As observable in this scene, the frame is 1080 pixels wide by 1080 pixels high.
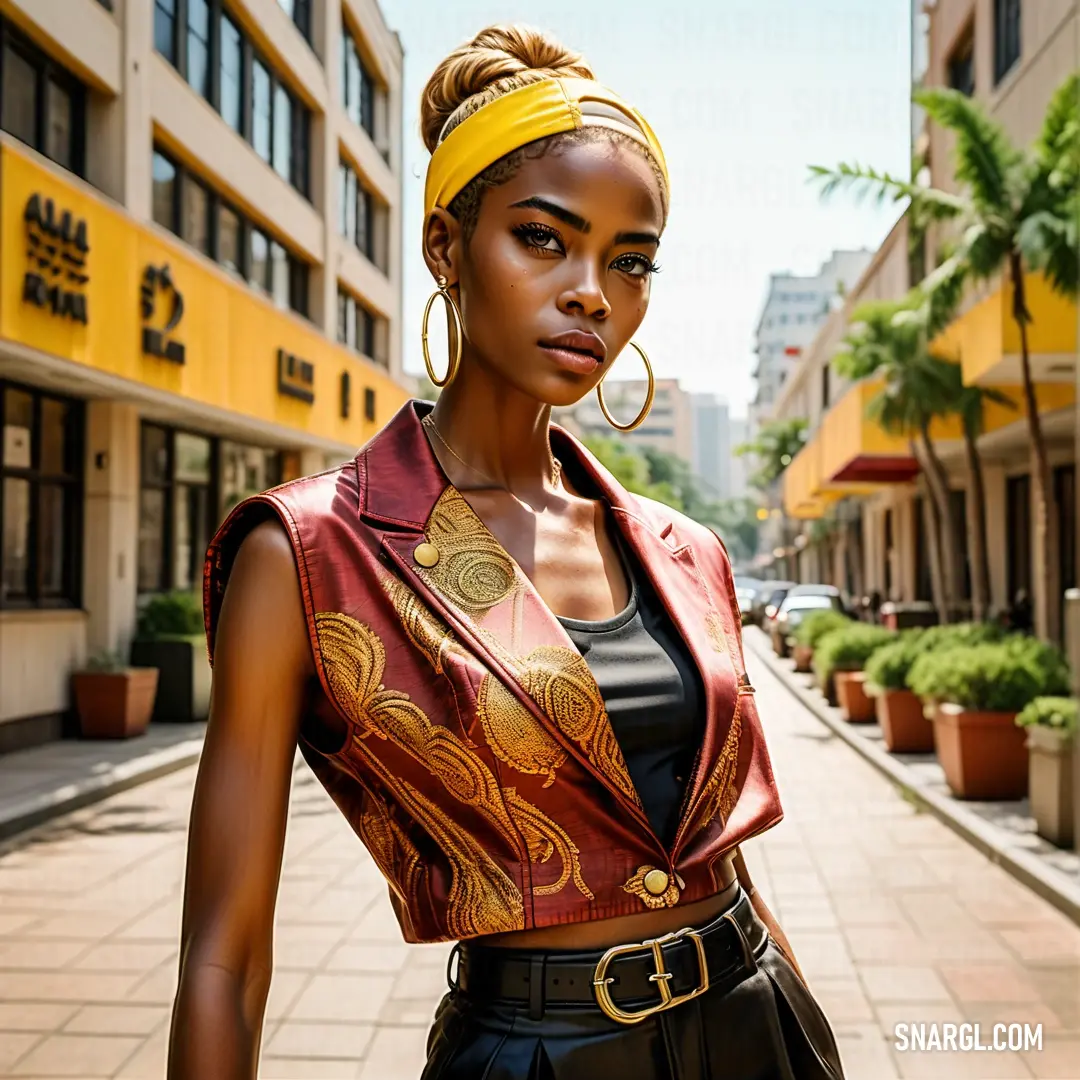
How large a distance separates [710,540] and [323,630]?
79cm

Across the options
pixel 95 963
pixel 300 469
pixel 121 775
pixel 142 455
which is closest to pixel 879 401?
pixel 300 469

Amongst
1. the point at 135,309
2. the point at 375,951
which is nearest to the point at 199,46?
the point at 135,309

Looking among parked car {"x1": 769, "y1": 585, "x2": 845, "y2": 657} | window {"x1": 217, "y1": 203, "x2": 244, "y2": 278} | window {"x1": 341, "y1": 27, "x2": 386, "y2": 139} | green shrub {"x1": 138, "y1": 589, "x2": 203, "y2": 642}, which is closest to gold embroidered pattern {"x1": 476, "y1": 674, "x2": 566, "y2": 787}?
green shrub {"x1": 138, "y1": 589, "x2": 203, "y2": 642}

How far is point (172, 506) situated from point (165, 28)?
5645 mm

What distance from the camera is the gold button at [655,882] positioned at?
1480 mm

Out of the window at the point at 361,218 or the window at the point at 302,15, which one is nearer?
the window at the point at 302,15

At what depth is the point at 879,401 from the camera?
20359 mm

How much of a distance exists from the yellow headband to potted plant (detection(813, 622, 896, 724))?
13.9 metres

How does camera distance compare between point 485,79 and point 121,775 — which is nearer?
point 485,79

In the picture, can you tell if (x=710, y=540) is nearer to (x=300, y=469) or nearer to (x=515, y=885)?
(x=515, y=885)

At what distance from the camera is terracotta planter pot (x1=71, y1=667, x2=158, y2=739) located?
12570 millimetres

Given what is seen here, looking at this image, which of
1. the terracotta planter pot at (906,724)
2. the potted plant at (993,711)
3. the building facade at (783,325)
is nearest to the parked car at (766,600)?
the terracotta planter pot at (906,724)

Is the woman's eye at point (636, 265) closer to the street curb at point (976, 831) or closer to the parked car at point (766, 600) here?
the street curb at point (976, 831)

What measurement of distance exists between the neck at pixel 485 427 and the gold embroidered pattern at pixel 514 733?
42 centimetres
